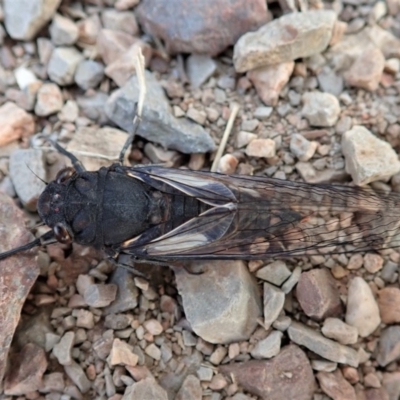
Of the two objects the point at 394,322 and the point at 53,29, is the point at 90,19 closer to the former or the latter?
the point at 53,29

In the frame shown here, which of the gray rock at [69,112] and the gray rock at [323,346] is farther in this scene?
the gray rock at [69,112]

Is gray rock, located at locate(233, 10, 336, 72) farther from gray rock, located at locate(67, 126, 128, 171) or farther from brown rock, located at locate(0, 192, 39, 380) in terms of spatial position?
brown rock, located at locate(0, 192, 39, 380)

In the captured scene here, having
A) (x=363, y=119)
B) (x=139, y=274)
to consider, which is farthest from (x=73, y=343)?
(x=363, y=119)

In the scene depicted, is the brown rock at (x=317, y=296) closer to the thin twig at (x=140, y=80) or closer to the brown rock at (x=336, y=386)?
the brown rock at (x=336, y=386)

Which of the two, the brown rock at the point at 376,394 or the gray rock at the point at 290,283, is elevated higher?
the gray rock at the point at 290,283

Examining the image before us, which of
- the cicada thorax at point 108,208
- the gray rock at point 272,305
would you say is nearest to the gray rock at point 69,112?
the cicada thorax at point 108,208

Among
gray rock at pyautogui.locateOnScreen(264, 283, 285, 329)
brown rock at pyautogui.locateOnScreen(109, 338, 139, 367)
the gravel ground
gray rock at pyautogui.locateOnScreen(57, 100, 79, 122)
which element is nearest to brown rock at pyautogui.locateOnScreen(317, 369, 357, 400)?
the gravel ground
